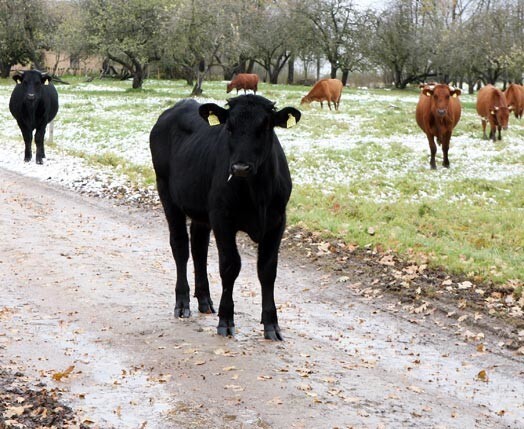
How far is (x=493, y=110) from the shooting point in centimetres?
2358

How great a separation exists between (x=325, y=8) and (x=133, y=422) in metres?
62.7

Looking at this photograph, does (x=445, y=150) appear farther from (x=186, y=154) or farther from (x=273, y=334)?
(x=273, y=334)

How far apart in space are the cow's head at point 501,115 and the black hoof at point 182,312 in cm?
1806

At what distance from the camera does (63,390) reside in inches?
221

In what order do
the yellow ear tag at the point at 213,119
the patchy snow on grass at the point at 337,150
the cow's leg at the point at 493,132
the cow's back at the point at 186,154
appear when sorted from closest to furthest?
1. the yellow ear tag at the point at 213,119
2. the cow's back at the point at 186,154
3. the patchy snow on grass at the point at 337,150
4. the cow's leg at the point at 493,132

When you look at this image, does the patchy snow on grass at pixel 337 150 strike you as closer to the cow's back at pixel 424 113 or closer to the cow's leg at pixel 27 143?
the cow's leg at pixel 27 143

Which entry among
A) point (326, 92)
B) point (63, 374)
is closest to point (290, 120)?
point (63, 374)

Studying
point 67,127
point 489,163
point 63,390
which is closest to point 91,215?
point 63,390

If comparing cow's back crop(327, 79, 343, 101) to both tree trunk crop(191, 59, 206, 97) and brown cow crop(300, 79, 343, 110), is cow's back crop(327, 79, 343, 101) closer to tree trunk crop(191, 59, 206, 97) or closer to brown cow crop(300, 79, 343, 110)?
brown cow crop(300, 79, 343, 110)

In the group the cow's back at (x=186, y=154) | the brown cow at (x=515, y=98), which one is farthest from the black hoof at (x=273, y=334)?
the brown cow at (x=515, y=98)

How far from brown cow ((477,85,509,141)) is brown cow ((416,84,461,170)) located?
4.01 meters

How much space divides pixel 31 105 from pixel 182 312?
42.6 ft

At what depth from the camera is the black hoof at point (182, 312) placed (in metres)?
7.56

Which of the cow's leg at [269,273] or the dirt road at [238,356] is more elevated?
the cow's leg at [269,273]
